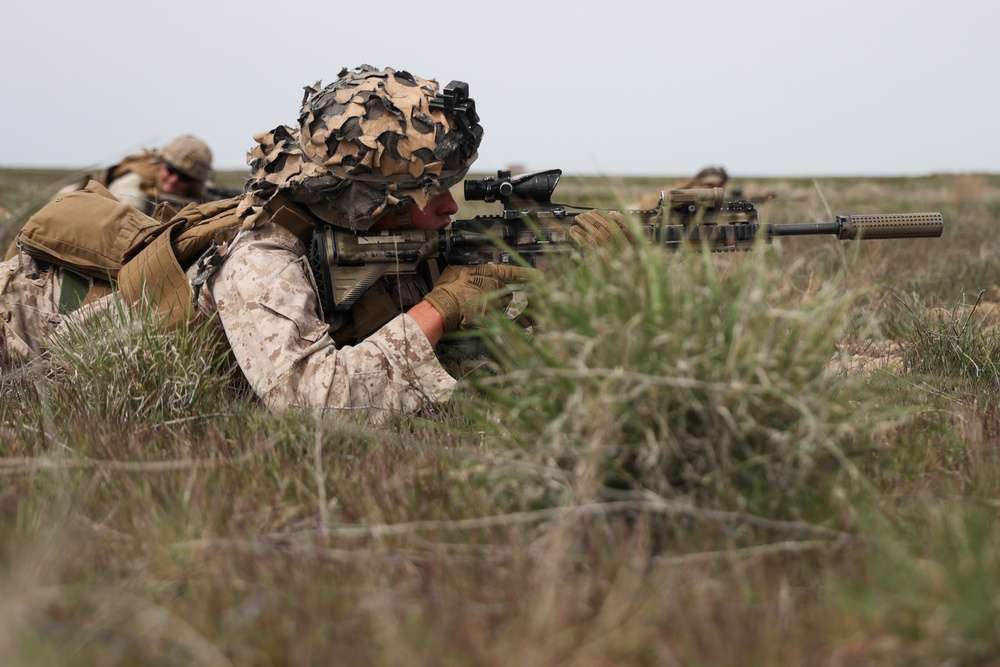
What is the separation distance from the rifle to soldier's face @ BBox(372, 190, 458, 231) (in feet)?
0.13

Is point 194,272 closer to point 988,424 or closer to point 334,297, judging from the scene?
point 334,297

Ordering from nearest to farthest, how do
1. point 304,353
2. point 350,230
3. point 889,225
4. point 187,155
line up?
point 304,353
point 350,230
point 889,225
point 187,155

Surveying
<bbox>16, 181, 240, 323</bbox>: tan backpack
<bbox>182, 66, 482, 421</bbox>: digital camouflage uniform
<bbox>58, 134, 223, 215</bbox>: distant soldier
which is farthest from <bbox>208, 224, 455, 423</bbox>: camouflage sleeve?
<bbox>58, 134, 223, 215</bbox>: distant soldier

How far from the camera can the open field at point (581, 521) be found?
1876mm

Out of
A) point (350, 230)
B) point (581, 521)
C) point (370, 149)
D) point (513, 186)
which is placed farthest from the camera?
point (513, 186)

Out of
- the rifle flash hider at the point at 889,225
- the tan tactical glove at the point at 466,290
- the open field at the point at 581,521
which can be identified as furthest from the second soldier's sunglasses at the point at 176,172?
the rifle flash hider at the point at 889,225

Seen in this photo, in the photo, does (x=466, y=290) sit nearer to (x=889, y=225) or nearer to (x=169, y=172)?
(x=889, y=225)

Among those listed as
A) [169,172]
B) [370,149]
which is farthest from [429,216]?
[169,172]

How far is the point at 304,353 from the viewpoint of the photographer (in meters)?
3.75

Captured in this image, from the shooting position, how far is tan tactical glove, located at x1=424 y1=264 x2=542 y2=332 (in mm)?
3994

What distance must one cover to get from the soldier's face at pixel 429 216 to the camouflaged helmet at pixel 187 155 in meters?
6.83

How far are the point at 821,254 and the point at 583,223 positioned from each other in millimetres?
4375

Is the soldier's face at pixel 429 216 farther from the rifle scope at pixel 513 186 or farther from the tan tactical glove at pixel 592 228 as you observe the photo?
the tan tactical glove at pixel 592 228

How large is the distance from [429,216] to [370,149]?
47 cm
